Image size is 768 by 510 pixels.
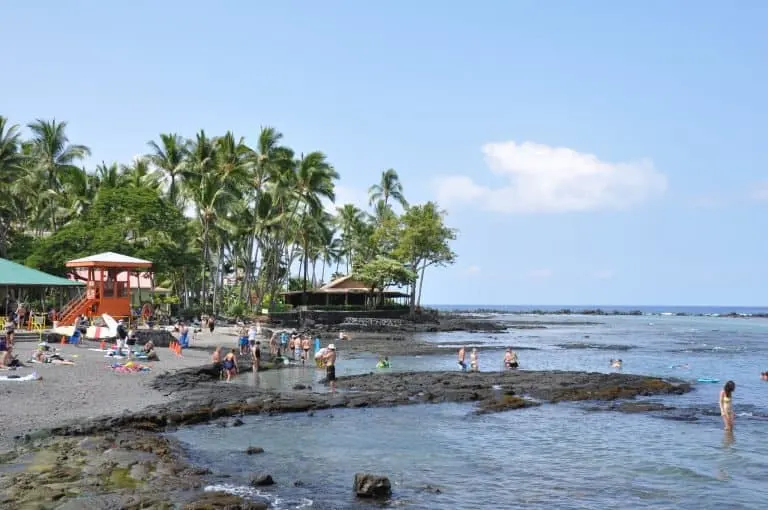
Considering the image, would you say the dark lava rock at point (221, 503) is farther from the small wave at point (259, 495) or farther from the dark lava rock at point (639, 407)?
the dark lava rock at point (639, 407)

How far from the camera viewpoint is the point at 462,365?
33.6 meters

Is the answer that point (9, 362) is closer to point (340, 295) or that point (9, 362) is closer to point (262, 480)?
point (262, 480)

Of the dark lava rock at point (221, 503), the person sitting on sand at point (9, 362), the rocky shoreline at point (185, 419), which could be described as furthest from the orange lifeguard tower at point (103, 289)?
the dark lava rock at point (221, 503)

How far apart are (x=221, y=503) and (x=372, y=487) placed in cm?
282

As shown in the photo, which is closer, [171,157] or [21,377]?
[21,377]

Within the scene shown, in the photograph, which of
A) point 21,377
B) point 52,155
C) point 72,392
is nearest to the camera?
point 72,392

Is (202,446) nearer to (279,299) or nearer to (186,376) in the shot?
(186,376)

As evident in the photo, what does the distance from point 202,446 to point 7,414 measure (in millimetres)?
5004

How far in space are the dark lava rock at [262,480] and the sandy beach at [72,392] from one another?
17.3ft

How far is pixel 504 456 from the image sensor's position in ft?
55.5

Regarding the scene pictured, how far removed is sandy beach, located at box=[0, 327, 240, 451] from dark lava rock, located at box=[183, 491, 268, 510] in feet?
17.0

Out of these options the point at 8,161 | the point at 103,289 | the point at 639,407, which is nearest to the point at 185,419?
the point at 639,407

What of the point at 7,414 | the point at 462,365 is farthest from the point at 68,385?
the point at 462,365

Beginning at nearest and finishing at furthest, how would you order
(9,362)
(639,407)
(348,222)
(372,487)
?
(372,487)
(9,362)
(639,407)
(348,222)
